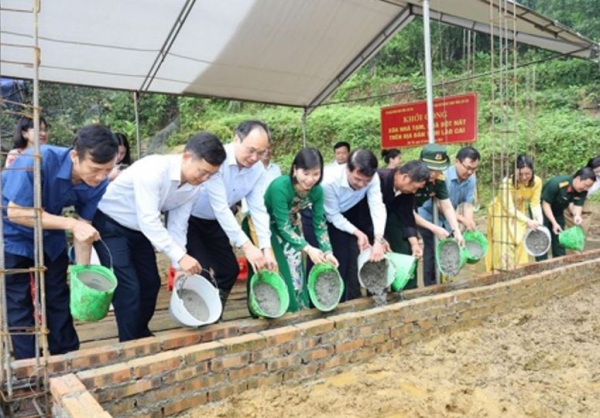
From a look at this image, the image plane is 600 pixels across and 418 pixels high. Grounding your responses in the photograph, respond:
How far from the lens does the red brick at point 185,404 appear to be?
228cm

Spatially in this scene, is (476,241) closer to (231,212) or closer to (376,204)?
(376,204)

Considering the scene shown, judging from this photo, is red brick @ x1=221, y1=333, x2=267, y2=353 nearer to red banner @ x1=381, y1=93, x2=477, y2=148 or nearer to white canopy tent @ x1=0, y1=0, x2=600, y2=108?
white canopy tent @ x1=0, y1=0, x2=600, y2=108

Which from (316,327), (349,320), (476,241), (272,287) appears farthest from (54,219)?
(476,241)

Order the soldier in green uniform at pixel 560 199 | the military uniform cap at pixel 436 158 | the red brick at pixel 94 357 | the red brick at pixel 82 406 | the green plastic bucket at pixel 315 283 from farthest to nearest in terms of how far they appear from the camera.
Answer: the soldier in green uniform at pixel 560 199
the military uniform cap at pixel 436 158
the green plastic bucket at pixel 315 283
the red brick at pixel 94 357
the red brick at pixel 82 406

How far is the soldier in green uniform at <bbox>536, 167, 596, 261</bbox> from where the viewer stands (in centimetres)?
507

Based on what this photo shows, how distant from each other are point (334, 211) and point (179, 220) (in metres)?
1.17

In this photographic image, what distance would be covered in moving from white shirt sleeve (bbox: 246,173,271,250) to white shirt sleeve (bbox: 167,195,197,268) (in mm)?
402

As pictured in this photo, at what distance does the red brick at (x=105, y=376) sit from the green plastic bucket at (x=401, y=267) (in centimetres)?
188

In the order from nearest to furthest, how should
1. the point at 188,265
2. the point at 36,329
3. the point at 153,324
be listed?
the point at 36,329, the point at 188,265, the point at 153,324

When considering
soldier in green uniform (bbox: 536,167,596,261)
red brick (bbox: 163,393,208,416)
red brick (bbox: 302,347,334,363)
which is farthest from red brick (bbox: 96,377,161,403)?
soldier in green uniform (bbox: 536,167,596,261)

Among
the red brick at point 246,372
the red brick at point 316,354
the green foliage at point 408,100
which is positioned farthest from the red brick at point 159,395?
the green foliage at point 408,100

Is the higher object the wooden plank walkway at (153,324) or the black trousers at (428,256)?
the black trousers at (428,256)

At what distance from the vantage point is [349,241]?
374 centimetres

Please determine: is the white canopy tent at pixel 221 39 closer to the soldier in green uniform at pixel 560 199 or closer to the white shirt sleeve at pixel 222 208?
the soldier in green uniform at pixel 560 199
